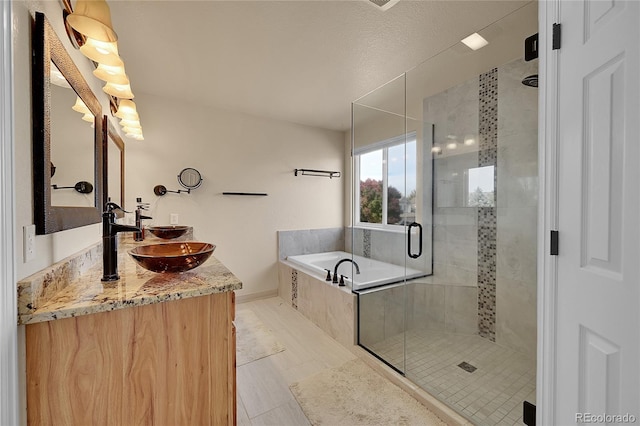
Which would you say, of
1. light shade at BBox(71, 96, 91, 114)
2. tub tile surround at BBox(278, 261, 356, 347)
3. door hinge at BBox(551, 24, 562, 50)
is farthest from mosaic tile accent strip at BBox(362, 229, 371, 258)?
light shade at BBox(71, 96, 91, 114)

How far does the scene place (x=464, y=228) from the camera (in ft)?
8.30

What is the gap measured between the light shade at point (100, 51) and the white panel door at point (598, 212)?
185cm

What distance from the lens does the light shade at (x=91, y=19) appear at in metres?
1.05

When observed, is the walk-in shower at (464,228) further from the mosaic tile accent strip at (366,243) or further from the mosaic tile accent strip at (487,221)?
the mosaic tile accent strip at (366,243)

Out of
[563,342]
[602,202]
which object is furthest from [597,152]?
[563,342]

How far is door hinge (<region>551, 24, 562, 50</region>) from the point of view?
102 cm

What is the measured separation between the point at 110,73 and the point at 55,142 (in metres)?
Result: 0.56

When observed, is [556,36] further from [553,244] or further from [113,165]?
[113,165]

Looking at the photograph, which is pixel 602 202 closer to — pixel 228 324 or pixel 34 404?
pixel 228 324

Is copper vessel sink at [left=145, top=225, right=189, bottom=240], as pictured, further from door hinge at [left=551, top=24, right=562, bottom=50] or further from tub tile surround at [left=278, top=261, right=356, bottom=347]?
door hinge at [left=551, top=24, right=562, bottom=50]

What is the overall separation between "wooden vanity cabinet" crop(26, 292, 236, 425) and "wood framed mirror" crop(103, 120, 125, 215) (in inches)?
55.4

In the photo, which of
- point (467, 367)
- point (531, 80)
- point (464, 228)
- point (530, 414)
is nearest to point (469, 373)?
point (467, 367)

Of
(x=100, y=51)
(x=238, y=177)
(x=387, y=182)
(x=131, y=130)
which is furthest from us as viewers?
(x=238, y=177)

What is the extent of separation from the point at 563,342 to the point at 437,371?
1234 mm
